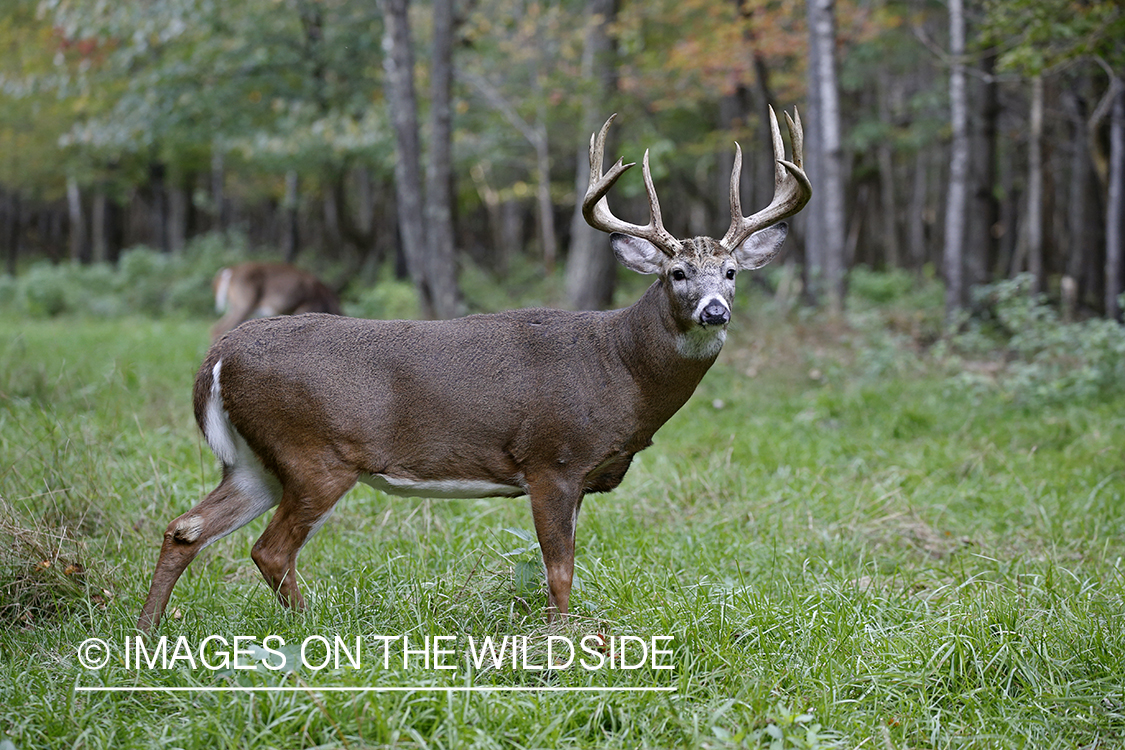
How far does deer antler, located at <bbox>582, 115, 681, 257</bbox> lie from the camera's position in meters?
3.63

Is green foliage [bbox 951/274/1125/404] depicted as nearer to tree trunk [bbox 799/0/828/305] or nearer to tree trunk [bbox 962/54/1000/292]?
tree trunk [bbox 799/0/828/305]

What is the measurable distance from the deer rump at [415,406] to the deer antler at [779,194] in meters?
0.66

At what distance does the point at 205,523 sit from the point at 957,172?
30.2ft

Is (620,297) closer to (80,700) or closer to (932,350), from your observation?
(932,350)

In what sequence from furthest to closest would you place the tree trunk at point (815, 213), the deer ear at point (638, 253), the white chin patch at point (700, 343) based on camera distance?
the tree trunk at point (815, 213) < the deer ear at point (638, 253) < the white chin patch at point (700, 343)

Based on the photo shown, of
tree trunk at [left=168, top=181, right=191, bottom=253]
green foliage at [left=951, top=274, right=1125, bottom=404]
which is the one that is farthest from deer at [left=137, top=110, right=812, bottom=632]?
tree trunk at [left=168, top=181, right=191, bottom=253]

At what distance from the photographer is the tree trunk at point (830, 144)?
10531 millimetres

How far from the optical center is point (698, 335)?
3.57m

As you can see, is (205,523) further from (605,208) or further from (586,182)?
(586,182)

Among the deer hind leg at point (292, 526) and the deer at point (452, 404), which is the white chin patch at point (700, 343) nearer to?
the deer at point (452, 404)

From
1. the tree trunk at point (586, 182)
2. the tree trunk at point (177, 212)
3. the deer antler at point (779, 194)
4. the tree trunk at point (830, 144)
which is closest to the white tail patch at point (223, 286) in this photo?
the tree trunk at point (586, 182)

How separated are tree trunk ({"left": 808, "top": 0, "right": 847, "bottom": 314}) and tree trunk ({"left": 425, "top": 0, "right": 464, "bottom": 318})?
158 inches

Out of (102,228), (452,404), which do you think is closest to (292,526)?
(452,404)

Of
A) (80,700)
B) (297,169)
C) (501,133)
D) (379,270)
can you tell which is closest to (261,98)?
(297,169)
